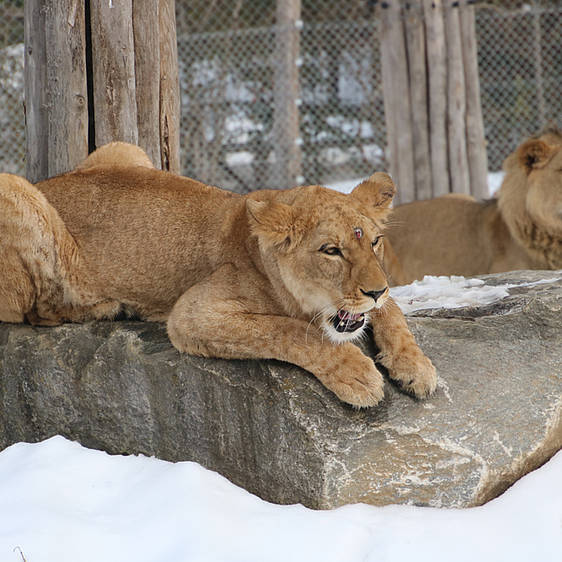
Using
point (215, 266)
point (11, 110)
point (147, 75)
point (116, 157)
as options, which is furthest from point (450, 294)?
point (11, 110)

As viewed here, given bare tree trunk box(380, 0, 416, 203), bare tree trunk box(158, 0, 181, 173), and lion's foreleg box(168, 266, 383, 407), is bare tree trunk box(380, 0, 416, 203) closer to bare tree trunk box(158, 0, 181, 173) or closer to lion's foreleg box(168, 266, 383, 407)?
bare tree trunk box(158, 0, 181, 173)

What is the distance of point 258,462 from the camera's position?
3498mm

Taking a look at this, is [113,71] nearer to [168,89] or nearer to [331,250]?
[168,89]

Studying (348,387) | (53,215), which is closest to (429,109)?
(53,215)

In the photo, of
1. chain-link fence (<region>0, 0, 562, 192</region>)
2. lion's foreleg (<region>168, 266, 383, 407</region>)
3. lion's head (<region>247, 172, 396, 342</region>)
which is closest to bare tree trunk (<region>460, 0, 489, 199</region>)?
chain-link fence (<region>0, 0, 562, 192</region>)

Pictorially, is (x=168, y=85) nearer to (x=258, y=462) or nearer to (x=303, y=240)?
(x=303, y=240)

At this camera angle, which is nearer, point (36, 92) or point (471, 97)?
point (36, 92)

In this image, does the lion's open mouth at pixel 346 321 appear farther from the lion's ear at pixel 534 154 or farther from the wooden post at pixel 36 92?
the lion's ear at pixel 534 154

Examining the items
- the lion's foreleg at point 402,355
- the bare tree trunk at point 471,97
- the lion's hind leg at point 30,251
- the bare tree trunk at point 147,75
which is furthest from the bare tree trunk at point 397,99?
the lion's foreleg at point 402,355

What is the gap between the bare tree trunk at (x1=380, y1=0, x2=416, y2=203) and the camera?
9.11m

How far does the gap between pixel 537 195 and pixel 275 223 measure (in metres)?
3.64

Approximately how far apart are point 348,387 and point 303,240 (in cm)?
62

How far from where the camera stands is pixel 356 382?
3.31 m

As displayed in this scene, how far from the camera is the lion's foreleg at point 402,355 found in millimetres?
3422
